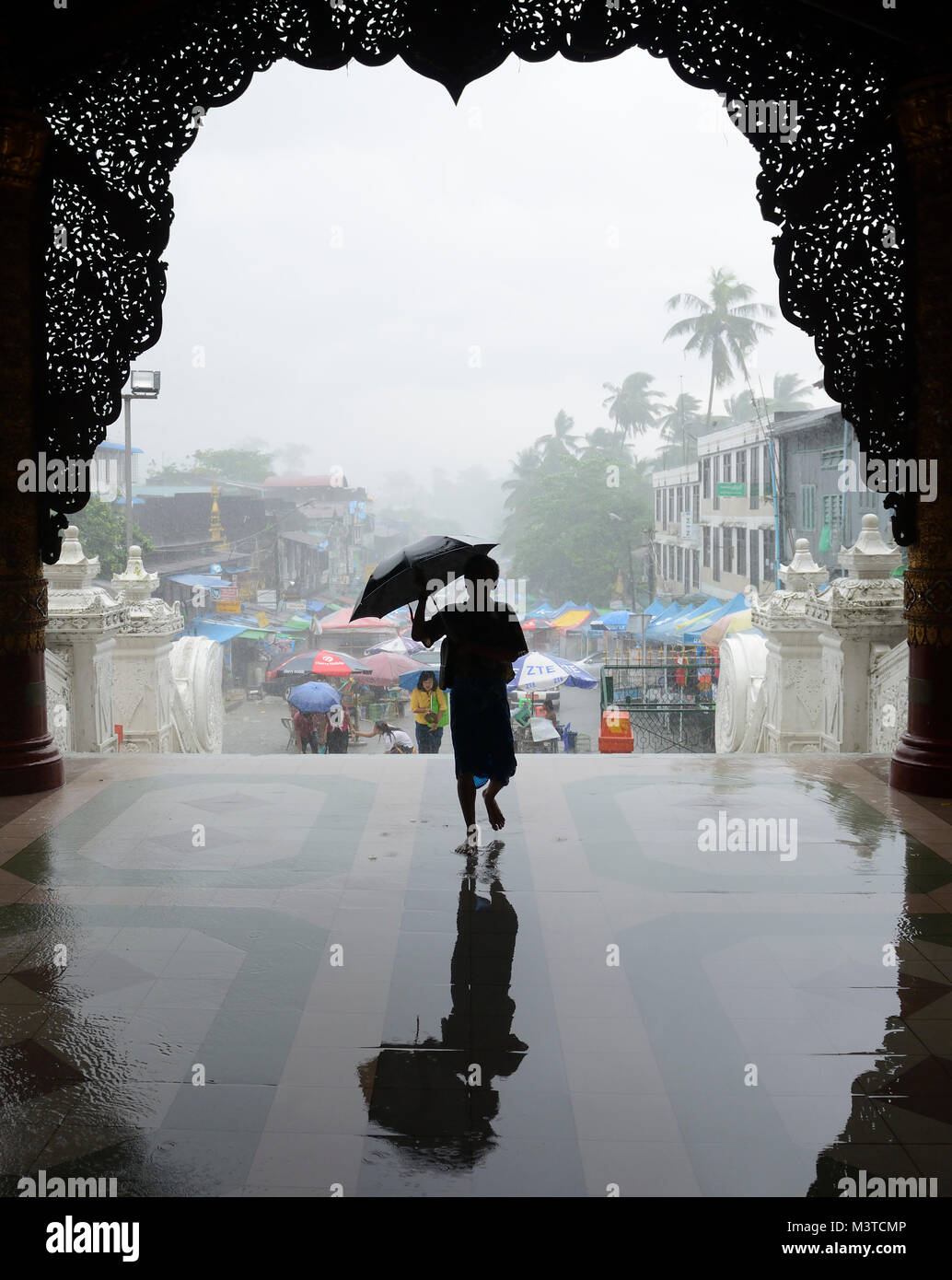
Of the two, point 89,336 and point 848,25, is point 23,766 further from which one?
point 848,25

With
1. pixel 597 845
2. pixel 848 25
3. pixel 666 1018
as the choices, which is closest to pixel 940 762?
pixel 597 845

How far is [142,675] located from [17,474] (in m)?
4.35

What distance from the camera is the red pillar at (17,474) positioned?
5.98 meters

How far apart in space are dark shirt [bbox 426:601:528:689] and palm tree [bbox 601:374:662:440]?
5467 cm

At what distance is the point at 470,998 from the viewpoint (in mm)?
3611

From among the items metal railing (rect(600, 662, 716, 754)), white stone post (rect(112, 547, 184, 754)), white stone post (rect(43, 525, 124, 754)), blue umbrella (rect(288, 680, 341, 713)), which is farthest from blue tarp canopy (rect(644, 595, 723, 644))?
white stone post (rect(43, 525, 124, 754))

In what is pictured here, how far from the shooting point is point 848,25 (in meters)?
5.98

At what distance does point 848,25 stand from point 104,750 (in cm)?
692

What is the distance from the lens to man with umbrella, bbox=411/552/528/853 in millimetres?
5020

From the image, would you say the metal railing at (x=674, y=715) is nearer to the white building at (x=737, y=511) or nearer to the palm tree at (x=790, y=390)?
the white building at (x=737, y=511)

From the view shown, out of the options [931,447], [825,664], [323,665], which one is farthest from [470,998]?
[323,665]

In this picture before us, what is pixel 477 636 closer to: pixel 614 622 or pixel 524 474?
pixel 614 622

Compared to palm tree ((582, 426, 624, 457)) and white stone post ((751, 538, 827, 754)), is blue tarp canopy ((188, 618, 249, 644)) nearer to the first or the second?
white stone post ((751, 538, 827, 754))
